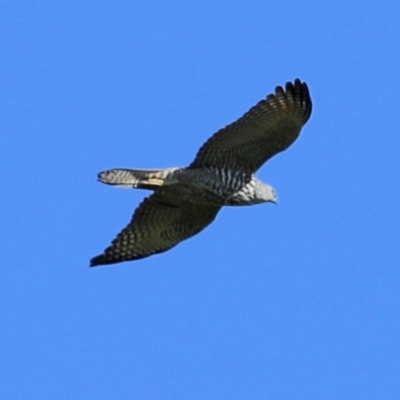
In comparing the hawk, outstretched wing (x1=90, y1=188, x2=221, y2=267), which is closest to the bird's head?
the hawk

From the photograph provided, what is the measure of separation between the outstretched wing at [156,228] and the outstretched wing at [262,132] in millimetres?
900

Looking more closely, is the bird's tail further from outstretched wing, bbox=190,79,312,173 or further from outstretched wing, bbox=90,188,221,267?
outstretched wing, bbox=90,188,221,267

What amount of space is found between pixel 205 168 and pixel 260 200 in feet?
2.64

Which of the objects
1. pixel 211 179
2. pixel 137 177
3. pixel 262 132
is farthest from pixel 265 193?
pixel 137 177

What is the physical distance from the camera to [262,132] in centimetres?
1761

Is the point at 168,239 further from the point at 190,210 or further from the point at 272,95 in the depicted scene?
the point at 272,95

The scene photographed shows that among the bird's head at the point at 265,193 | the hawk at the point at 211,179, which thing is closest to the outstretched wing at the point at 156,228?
the hawk at the point at 211,179

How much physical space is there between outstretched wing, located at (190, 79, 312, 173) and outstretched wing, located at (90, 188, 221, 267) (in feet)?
2.95

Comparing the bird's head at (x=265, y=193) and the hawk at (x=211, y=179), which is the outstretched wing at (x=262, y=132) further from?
the bird's head at (x=265, y=193)

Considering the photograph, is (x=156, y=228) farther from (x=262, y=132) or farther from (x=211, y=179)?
(x=262, y=132)

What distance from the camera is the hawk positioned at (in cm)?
1752

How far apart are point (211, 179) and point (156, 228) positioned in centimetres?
136

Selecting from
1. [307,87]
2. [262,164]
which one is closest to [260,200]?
[262,164]

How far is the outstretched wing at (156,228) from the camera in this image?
1867 cm
